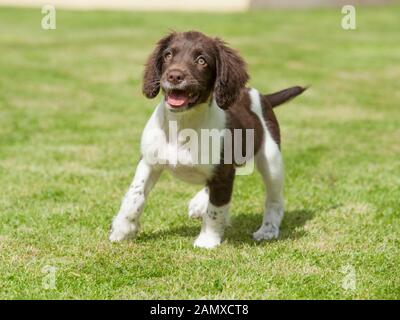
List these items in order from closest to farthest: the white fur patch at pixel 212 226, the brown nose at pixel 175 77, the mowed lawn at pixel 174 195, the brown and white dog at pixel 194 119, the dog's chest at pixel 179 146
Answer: the mowed lawn at pixel 174 195
the brown nose at pixel 175 77
the brown and white dog at pixel 194 119
the dog's chest at pixel 179 146
the white fur patch at pixel 212 226

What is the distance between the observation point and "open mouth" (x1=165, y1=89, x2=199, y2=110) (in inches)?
201

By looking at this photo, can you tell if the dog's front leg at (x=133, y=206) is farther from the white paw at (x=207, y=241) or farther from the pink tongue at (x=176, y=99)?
the pink tongue at (x=176, y=99)

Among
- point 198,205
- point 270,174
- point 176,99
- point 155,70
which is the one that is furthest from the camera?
point 198,205

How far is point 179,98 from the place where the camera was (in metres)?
5.15

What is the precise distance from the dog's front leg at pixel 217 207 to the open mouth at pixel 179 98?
0.57 metres

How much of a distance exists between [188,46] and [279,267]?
1.59 meters

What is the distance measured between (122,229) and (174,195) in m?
1.65

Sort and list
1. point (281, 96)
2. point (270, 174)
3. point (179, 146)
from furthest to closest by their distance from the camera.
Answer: point (281, 96) → point (270, 174) → point (179, 146)

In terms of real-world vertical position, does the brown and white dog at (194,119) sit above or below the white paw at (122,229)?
above

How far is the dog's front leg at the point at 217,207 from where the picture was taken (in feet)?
18.1

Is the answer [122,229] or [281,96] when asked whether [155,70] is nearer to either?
[122,229]

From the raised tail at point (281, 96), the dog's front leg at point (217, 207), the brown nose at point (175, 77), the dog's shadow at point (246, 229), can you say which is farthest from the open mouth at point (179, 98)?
the raised tail at point (281, 96)

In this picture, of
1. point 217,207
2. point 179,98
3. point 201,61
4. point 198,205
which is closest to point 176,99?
point 179,98

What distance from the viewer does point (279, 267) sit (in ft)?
16.9
